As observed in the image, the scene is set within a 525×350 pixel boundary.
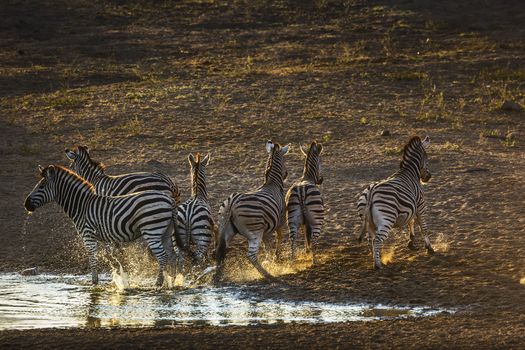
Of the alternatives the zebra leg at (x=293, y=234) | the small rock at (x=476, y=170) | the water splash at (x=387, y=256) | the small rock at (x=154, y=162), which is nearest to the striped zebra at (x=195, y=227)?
the zebra leg at (x=293, y=234)

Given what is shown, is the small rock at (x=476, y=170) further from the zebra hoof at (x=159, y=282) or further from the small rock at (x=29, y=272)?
the small rock at (x=29, y=272)

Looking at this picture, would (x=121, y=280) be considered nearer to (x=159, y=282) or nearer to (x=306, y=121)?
(x=159, y=282)

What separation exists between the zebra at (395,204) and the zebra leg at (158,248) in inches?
91.7

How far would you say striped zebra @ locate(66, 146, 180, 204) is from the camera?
13.7m

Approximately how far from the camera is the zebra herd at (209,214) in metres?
12.2

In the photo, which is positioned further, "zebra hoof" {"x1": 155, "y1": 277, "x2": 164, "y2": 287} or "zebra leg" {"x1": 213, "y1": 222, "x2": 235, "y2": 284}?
"zebra leg" {"x1": 213, "y1": 222, "x2": 235, "y2": 284}

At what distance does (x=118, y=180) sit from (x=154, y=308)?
3296 mm

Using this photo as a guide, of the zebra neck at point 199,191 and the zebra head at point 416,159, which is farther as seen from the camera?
the zebra head at point 416,159

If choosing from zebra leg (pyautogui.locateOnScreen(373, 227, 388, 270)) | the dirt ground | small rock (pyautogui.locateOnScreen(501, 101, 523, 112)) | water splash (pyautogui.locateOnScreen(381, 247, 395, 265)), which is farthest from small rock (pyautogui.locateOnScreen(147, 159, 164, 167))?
small rock (pyautogui.locateOnScreen(501, 101, 523, 112))

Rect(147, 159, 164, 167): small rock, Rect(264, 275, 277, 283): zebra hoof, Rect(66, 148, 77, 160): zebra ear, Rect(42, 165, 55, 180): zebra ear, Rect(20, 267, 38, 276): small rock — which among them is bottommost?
Rect(20, 267, 38, 276): small rock

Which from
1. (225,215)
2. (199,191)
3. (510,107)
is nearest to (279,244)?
(225,215)

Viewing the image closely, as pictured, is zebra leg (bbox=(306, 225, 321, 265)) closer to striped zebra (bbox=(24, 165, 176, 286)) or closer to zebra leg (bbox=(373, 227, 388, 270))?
zebra leg (bbox=(373, 227, 388, 270))

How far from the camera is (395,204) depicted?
40.7ft

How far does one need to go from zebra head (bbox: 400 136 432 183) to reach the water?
9.62 feet
